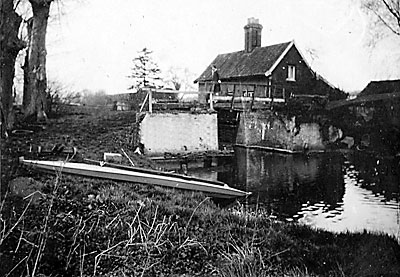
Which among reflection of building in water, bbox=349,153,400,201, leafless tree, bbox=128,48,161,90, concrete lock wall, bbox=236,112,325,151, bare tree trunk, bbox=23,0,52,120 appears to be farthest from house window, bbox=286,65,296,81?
bare tree trunk, bbox=23,0,52,120

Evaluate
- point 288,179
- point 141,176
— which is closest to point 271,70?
point 288,179

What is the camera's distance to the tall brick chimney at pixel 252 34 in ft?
4.98

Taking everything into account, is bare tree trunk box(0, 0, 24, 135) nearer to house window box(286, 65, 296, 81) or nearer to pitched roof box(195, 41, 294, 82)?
pitched roof box(195, 41, 294, 82)

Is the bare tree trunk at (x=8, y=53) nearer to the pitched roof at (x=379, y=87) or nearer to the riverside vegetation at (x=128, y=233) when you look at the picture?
the riverside vegetation at (x=128, y=233)

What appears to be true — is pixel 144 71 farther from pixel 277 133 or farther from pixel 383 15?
pixel 383 15

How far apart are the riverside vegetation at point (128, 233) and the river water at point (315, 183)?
14cm

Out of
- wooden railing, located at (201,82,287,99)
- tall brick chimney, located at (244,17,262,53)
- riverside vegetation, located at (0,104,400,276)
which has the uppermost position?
tall brick chimney, located at (244,17,262,53)

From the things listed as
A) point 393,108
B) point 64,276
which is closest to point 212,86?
point 393,108

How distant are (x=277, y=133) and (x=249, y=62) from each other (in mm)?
322

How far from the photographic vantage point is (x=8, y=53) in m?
1.26

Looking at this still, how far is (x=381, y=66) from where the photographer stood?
1.50 meters

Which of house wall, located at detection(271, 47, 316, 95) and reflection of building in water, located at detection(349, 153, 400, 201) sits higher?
house wall, located at detection(271, 47, 316, 95)

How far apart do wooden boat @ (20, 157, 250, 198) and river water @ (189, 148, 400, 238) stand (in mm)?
35

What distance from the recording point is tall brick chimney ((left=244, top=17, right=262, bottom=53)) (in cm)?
152
